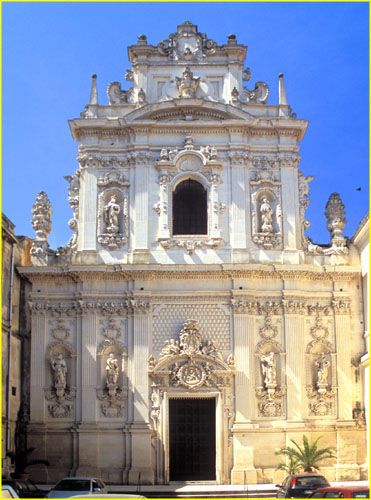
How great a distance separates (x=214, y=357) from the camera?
2928 centimetres

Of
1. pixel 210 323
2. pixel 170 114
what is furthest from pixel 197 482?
pixel 170 114

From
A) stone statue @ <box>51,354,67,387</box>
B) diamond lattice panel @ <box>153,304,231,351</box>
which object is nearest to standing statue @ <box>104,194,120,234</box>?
diamond lattice panel @ <box>153,304,231,351</box>

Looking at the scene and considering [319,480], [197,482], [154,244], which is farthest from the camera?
[154,244]

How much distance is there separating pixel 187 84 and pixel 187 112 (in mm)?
1039

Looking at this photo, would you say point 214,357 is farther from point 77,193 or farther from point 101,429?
point 77,193

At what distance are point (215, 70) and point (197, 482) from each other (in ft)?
50.2

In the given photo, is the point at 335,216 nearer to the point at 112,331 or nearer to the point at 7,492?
the point at 112,331

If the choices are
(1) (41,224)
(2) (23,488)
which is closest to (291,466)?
(2) (23,488)

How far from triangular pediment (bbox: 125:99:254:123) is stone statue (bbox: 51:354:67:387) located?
9.22 meters

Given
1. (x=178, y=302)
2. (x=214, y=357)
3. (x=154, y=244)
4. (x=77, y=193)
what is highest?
(x=77, y=193)

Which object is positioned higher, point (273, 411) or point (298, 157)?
point (298, 157)

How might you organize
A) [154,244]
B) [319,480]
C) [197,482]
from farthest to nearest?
1. [154,244]
2. [197,482]
3. [319,480]

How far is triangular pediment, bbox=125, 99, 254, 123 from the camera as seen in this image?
1219 inches

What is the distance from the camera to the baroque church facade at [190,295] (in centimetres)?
2891
